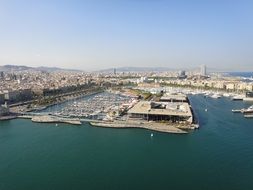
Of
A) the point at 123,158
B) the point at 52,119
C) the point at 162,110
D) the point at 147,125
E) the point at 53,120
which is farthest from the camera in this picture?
the point at 162,110

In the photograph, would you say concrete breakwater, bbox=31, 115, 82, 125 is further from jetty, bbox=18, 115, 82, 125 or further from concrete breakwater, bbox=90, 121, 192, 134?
concrete breakwater, bbox=90, 121, 192, 134

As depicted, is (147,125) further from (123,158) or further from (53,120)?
(53,120)

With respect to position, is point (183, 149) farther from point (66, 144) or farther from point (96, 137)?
point (66, 144)

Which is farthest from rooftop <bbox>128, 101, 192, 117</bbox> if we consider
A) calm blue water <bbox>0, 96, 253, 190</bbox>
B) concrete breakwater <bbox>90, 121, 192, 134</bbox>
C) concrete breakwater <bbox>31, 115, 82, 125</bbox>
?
concrete breakwater <bbox>31, 115, 82, 125</bbox>

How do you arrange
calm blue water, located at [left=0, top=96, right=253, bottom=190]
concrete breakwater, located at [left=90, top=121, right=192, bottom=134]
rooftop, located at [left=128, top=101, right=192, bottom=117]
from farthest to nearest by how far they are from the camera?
rooftop, located at [left=128, top=101, right=192, bottom=117] → concrete breakwater, located at [left=90, top=121, right=192, bottom=134] → calm blue water, located at [left=0, top=96, right=253, bottom=190]

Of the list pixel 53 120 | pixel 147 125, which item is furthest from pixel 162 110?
pixel 53 120

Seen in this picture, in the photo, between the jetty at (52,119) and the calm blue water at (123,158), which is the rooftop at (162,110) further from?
the jetty at (52,119)
